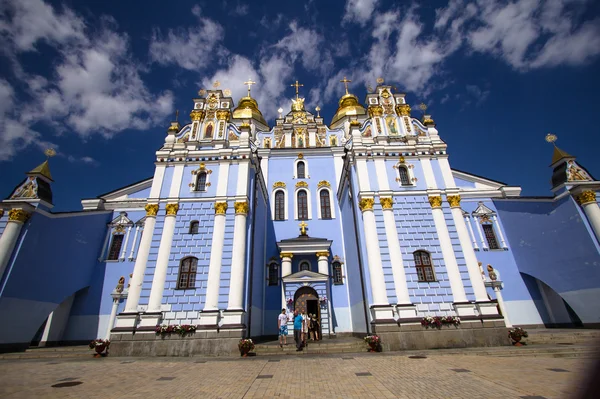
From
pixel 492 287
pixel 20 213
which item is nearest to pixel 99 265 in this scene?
pixel 20 213

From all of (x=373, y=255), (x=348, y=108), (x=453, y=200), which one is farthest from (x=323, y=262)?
(x=348, y=108)

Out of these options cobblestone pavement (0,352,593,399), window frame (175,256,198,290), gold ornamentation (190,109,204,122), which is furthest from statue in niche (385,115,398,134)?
window frame (175,256,198,290)

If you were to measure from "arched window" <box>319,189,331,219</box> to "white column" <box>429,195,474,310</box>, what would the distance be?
27.1ft

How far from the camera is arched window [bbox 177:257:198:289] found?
15259 millimetres

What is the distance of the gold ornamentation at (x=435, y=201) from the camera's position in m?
17.0

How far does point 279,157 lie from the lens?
86.3 ft

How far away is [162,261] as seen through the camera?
609 inches

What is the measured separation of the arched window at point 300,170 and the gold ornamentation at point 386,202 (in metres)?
9.42

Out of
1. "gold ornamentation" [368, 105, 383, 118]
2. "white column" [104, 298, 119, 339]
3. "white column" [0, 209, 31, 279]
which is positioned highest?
"gold ornamentation" [368, 105, 383, 118]

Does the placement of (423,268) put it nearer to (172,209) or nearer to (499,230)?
(499,230)

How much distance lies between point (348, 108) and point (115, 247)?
85.9 ft

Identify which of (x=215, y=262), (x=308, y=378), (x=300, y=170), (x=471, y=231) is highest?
(x=300, y=170)

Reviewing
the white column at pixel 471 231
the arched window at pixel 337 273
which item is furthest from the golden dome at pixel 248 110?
the white column at pixel 471 231

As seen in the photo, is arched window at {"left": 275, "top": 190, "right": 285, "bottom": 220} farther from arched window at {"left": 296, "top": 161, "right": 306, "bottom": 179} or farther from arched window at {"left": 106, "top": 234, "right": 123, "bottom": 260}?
arched window at {"left": 106, "top": 234, "right": 123, "bottom": 260}
